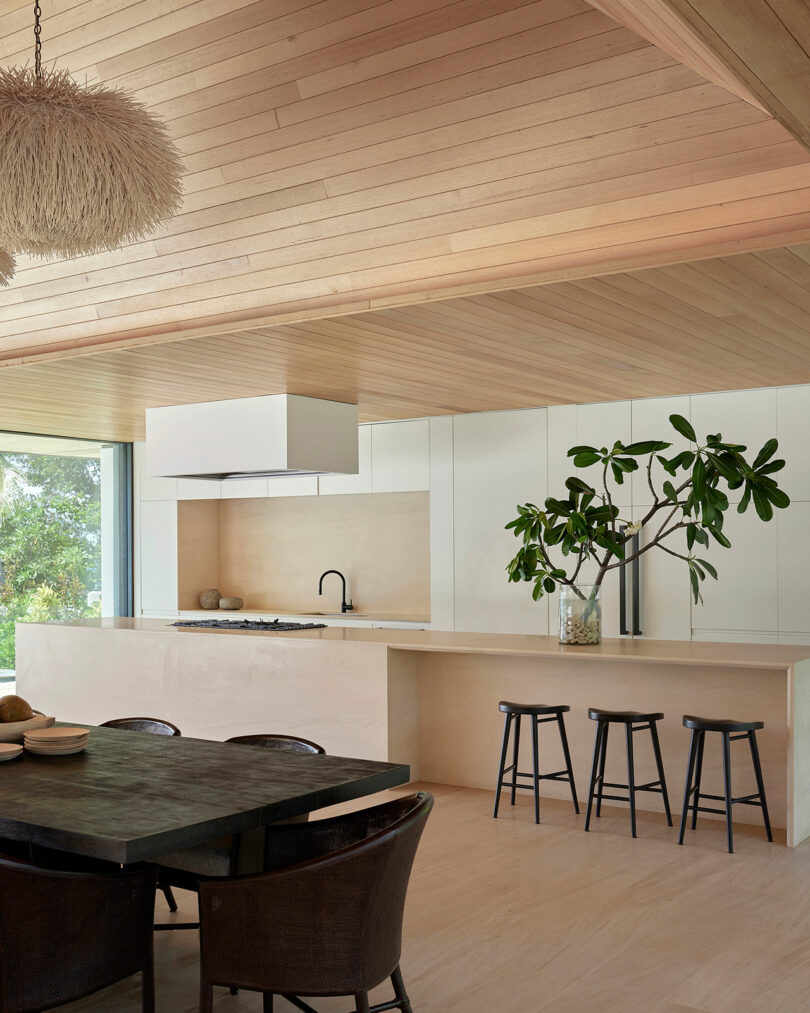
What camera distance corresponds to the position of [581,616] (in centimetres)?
552

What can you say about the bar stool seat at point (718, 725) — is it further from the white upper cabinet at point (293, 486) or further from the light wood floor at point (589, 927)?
the white upper cabinet at point (293, 486)

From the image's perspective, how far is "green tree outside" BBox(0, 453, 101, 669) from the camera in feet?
26.8

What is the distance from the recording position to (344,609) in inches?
332

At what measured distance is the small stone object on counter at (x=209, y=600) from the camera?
9031mm

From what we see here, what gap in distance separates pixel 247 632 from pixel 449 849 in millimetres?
2147

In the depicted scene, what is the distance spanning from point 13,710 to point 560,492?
4.15 m

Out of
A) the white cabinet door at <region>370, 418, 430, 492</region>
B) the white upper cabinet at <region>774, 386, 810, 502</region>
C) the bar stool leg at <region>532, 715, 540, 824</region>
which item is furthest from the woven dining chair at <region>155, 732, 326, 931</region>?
the white cabinet door at <region>370, 418, 430, 492</region>

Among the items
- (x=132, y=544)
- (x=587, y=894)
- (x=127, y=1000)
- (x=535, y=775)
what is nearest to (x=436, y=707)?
(x=535, y=775)

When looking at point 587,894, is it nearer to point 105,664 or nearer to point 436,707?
point 436,707

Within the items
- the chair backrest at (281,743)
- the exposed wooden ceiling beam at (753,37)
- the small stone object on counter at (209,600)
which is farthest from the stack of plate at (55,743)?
the small stone object on counter at (209,600)

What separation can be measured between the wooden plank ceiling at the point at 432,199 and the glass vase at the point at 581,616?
4.01 feet

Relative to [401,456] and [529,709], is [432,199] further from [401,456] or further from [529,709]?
[401,456]

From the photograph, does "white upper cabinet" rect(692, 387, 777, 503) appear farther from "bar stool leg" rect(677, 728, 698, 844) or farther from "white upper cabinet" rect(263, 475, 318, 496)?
"white upper cabinet" rect(263, 475, 318, 496)

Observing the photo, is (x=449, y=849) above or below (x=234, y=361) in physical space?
below
